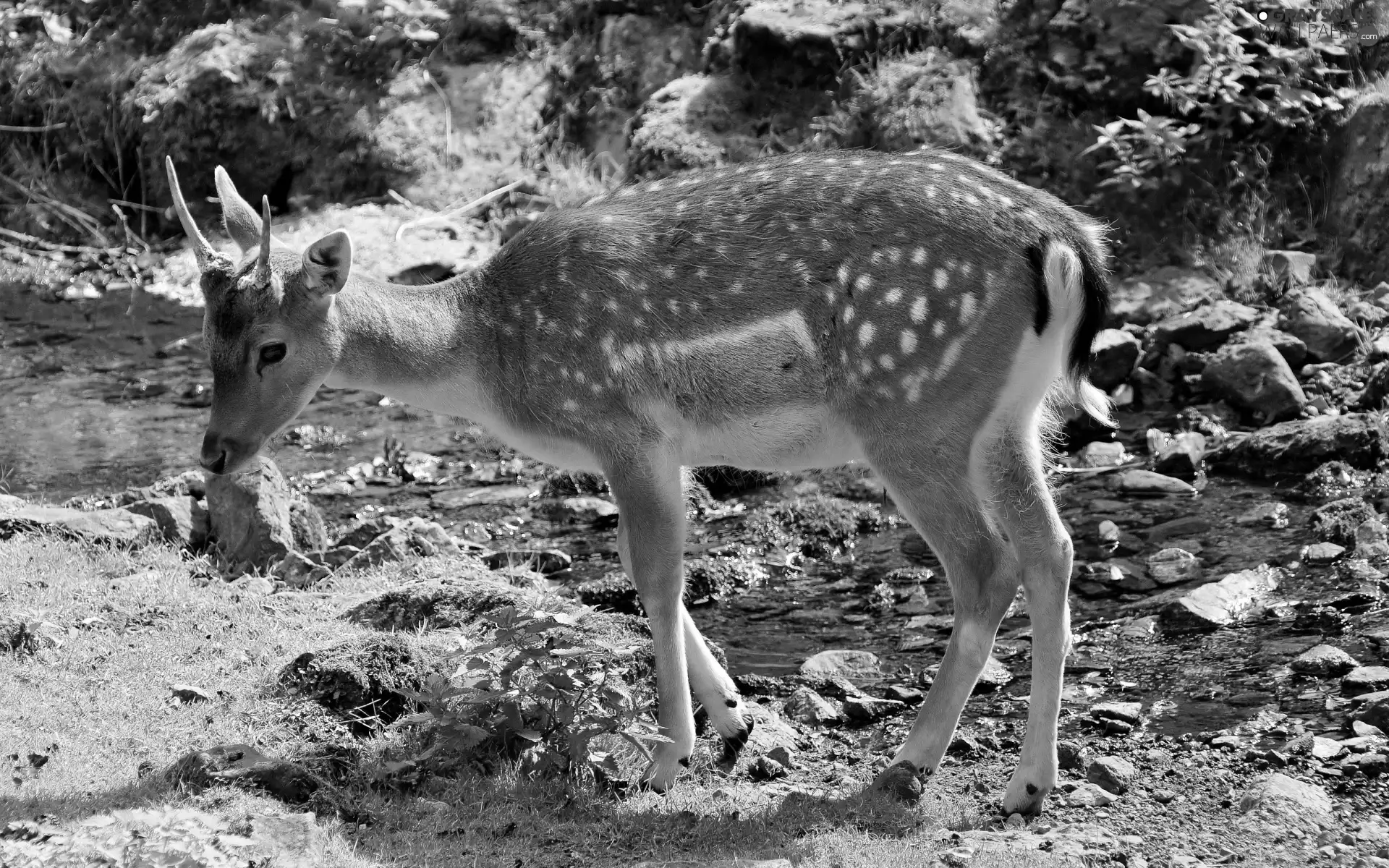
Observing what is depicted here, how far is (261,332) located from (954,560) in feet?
9.82

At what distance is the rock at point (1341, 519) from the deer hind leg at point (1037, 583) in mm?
3327

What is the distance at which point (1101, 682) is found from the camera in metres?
7.27

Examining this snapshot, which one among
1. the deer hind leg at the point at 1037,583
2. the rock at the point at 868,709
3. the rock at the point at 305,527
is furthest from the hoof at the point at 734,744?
the rock at the point at 305,527

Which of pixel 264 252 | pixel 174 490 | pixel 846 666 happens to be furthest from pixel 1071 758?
pixel 174 490

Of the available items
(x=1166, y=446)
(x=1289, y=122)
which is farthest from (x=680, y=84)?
(x=1166, y=446)

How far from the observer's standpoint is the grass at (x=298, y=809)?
5406 mm

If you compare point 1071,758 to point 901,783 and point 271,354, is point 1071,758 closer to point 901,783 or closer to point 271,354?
point 901,783

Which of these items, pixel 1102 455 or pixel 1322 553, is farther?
pixel 1102 455

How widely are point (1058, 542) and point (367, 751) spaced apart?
2.94 metres

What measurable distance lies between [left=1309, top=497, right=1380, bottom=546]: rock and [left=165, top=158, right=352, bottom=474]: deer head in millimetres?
5841

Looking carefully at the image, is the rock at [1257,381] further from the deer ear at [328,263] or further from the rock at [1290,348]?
the deer ear at [328,263]

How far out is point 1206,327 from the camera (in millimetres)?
12023

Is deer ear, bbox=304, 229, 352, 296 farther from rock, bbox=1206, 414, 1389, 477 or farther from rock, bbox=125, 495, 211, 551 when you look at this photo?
rock, bbox=1206, 414, 1389, 477

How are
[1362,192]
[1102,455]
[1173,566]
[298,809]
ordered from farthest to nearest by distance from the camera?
[1362,192], [1102,455], [1173,566], [298,809]
